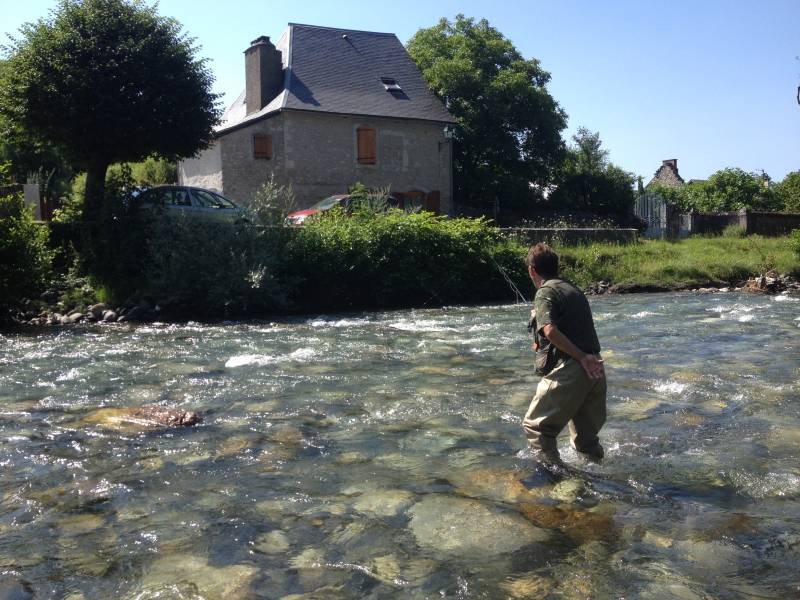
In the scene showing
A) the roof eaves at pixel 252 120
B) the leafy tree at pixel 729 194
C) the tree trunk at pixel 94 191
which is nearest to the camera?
the tree trunk at pixel 94 191

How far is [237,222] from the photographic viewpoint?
17828mm

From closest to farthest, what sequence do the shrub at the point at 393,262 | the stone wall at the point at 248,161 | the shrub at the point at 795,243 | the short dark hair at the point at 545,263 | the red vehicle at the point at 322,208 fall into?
1. the short dark hair at the point at 545,263
2. the shrub at the point at 393,262
3. the red vehicle at the point at 322,208
4. the shrub at the point at 795,243
5. the stone wall at the point at 248,161

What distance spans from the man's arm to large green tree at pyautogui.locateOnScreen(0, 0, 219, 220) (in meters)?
16.0

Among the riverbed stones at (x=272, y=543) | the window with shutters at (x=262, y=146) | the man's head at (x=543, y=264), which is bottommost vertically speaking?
the riverbed stones at (x=272, y=543)

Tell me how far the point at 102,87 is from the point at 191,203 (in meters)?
3.34

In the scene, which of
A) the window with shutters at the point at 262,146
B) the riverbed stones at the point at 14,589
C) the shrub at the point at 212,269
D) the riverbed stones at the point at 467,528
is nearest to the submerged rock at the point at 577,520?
the riverbed stones at the point at 467,528

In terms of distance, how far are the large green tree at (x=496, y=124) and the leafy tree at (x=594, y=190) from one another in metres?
1.04

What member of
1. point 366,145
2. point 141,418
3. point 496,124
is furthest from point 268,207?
point 496,124

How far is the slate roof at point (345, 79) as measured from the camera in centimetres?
3300

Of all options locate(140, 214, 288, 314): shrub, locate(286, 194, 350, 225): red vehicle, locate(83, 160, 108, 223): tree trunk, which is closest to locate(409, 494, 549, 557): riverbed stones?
locate(140, 214, 288, 314): shrub

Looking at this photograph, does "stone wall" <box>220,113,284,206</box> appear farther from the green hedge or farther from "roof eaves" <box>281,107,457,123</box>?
the green hedge

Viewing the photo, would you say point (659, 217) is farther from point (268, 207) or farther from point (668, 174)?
point (668, 174)

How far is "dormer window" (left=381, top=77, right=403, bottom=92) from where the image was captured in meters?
35.4

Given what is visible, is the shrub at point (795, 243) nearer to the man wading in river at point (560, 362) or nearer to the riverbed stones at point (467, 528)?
the man wading in river at point (560, 362)
